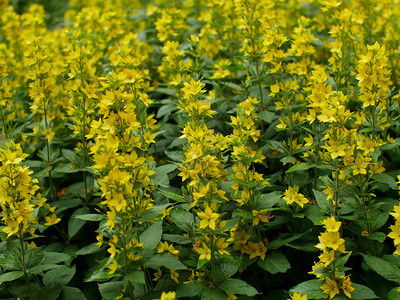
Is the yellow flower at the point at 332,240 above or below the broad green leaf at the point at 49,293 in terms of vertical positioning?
above

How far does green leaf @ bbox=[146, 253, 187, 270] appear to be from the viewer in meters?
2.53

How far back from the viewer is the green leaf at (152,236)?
263cm

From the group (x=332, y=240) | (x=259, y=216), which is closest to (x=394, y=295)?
(x=332, y=240)

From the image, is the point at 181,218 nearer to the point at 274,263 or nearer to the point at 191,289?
the point at 191,289

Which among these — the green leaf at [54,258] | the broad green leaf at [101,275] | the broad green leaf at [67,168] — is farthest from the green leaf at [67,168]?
the broad green leaf at [101,275]

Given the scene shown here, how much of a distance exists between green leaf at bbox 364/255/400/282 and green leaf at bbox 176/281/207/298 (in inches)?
41.3

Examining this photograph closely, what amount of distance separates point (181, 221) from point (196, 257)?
0.24 metres

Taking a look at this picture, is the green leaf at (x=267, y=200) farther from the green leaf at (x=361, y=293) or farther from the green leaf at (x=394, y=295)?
the green leaf at (x=394, y=295)

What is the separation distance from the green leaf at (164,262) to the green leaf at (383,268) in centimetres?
118

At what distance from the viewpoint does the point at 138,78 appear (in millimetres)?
2836

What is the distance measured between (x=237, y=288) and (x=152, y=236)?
1.92 ft

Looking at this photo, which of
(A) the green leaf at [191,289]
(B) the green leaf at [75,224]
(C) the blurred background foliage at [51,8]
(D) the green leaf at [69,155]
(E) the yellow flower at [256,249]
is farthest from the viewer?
(C) the blurred background foliage at [51,8]

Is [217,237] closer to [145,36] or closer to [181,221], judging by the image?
[181,221]

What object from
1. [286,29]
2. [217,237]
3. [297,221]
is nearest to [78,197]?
[217,237]
